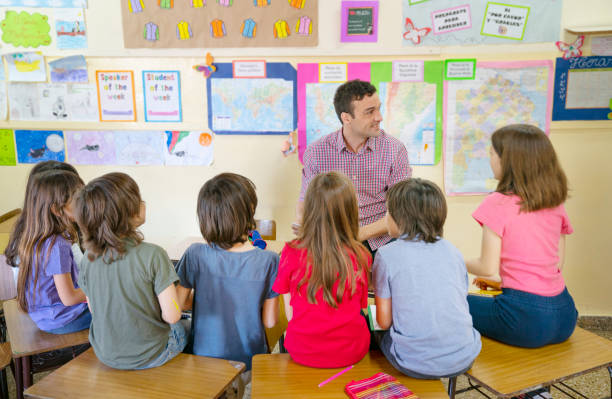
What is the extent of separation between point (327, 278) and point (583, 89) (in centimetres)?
233

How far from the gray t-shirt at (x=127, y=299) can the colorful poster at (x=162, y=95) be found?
166 cm

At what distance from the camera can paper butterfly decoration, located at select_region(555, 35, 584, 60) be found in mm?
2635

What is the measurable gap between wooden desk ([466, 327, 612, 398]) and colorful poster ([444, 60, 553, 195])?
1.40m

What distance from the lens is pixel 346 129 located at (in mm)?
2477

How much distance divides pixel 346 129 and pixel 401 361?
1427mm

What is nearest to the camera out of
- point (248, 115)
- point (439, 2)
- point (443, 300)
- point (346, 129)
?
point (443, 300)

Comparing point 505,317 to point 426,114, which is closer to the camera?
point 505,317

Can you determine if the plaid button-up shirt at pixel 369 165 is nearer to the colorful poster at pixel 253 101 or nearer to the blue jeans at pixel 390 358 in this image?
the colorful poster at pixel 253 101

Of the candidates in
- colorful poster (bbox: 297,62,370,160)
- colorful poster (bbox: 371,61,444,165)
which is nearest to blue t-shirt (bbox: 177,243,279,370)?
colorful poster (bbox: 297,62,370,160)

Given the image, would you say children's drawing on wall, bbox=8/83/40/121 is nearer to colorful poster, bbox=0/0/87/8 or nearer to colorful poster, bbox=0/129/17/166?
colorful poster, bbox=0/129/17/166

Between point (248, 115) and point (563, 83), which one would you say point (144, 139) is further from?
point (563, 83)

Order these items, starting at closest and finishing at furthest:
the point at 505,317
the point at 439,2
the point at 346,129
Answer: the point at 505,317 → the point at 346,129 → the point at 439,2

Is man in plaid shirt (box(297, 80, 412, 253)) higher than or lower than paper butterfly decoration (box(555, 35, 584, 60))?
lower

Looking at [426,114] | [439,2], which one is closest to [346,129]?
[426,114]
